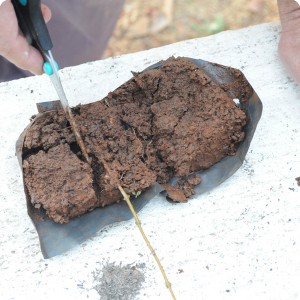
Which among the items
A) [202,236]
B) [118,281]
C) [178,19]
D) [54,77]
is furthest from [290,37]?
[178,19]

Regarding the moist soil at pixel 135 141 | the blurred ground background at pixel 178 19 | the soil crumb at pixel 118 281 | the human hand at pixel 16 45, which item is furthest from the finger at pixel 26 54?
the blurred ground background at pixel 178 19

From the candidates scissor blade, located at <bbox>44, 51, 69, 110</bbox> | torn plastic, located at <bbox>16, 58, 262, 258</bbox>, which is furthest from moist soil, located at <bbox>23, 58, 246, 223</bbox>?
scissor blade, located at <bbox>44, 51, 69, 110</bbox>

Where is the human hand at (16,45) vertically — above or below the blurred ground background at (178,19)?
above

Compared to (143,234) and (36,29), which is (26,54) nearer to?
(36,29)


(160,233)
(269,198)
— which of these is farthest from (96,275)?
(269,198)

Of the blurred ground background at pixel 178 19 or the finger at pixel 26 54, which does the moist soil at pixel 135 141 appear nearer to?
the finger at pixel 26 54

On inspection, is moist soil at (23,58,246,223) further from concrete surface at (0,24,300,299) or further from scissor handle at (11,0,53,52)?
scissor handle at (11,0,53,52)
